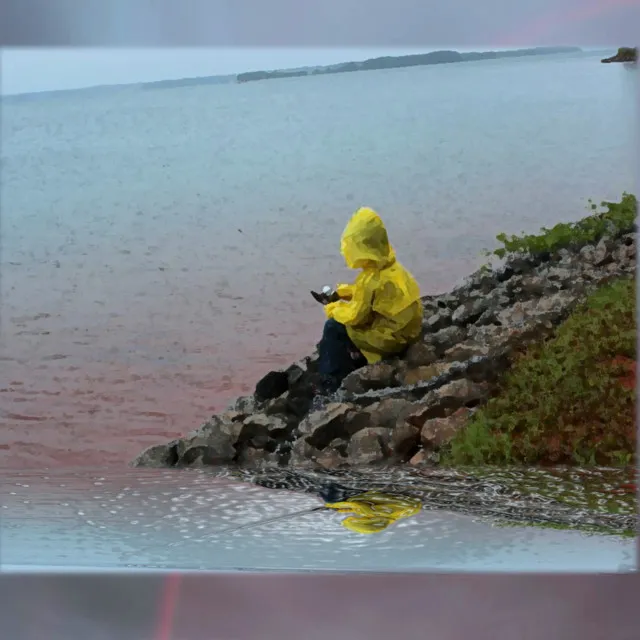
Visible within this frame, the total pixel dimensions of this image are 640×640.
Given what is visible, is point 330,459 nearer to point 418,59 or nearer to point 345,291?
point 345,291

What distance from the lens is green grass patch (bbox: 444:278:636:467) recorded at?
168 centimetres

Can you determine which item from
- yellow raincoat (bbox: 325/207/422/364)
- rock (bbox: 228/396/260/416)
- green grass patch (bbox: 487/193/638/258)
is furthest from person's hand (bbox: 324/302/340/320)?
green grass patch (bbox: 487/193/638/258)

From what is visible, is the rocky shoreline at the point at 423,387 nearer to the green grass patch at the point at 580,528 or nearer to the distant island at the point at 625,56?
the green grass patch at the point at 580,528

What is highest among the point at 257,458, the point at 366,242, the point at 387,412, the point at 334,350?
the point at 366,242

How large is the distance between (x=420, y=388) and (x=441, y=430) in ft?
0.30

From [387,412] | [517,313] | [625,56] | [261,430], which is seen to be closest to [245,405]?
[261,430]

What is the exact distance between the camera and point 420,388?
5.68 ft

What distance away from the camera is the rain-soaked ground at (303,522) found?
62.0 inches

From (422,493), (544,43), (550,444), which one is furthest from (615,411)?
(544,43)

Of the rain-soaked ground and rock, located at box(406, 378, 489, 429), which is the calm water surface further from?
rock, located at box(406, 378, 489, 429)

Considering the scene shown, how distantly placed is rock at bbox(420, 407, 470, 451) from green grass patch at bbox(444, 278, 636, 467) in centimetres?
1

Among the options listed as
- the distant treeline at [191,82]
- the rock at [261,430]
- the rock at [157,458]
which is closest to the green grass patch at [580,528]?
the rock at [261,430]

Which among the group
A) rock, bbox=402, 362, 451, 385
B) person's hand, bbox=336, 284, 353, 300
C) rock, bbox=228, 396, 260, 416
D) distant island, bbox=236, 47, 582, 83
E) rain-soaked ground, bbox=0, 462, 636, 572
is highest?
distant island, bbox=236, 47, 582, 83

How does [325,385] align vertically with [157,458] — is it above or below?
above
